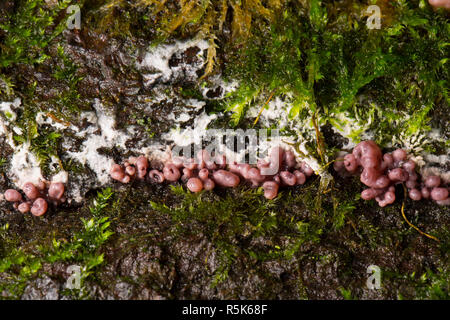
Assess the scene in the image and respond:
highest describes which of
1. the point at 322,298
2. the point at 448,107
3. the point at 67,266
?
the point at 448,107

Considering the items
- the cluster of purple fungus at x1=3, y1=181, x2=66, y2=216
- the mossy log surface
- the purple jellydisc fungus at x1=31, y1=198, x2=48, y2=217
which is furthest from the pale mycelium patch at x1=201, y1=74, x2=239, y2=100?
the purple jellydisc fungus at x1=31, y1=198, x2=48, y2=217

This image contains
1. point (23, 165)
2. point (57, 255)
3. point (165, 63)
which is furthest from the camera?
point (23, 165)

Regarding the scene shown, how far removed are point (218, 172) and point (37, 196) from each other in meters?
1.31

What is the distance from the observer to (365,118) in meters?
2.79

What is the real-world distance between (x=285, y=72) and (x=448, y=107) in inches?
45.8

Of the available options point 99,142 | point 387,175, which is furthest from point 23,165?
point 387,175

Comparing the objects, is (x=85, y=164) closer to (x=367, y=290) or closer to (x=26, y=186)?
(x=26, y=186)

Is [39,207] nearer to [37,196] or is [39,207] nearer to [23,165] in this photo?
[37,196]

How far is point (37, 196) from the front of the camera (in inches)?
111

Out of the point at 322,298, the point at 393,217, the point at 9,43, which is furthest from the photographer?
the point at 393,217

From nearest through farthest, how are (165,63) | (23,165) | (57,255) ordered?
(57,255) < (165,63) < (23,165)

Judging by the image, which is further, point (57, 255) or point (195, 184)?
point (195, 184)

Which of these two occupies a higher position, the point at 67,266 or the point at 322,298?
the point at 67,266

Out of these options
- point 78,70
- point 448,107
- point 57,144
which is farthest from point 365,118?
point 57,144
